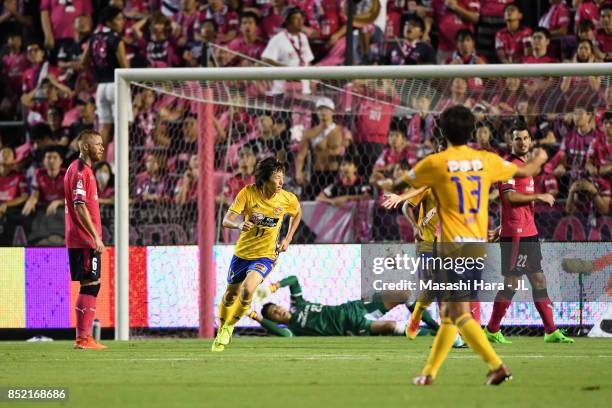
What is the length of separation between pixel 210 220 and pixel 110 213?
1734 millimetres

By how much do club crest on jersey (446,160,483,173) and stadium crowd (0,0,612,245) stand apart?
249 inches

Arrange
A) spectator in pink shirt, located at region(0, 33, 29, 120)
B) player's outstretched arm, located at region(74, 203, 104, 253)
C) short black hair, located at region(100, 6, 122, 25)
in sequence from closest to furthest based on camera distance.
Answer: player's outstretched arm, located at region(74, 203, 104, 253), short black hair, located at region(100, 6, 122, 25), spectator in pink shirt, located at region(0, 33, 29, 120)

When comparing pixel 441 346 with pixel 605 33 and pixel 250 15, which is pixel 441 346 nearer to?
pixel 605 33

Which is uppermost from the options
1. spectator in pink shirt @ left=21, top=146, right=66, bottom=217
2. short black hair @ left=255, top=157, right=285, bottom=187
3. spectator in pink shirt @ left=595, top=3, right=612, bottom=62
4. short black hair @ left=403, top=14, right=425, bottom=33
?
short black hair @ left=403, top=14, right=425, bottom=33

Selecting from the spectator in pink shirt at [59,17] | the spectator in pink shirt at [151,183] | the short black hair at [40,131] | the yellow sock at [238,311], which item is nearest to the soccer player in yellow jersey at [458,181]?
the yellow sock at [238,311]

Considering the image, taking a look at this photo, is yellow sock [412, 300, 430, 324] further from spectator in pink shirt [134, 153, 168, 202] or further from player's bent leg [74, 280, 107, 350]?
spectator in pink shirt [134, 153, 168, 202]

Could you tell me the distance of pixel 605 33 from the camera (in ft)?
50.4

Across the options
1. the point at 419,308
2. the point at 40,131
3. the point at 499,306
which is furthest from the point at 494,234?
the point at 40,131

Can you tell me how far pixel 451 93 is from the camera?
13625mm

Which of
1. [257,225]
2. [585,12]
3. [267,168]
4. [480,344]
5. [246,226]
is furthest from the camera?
[585,12]

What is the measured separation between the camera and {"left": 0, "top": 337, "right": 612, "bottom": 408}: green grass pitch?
648 cm

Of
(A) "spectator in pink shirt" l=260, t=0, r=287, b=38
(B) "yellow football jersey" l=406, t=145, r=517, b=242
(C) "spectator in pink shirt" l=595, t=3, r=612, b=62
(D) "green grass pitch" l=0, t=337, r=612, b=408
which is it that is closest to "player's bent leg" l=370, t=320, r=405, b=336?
(D) "green grass pitch" l=0, t=337, r=612, b=408

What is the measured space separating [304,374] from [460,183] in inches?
77.3

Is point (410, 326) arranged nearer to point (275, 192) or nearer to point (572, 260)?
point (275, 192)
